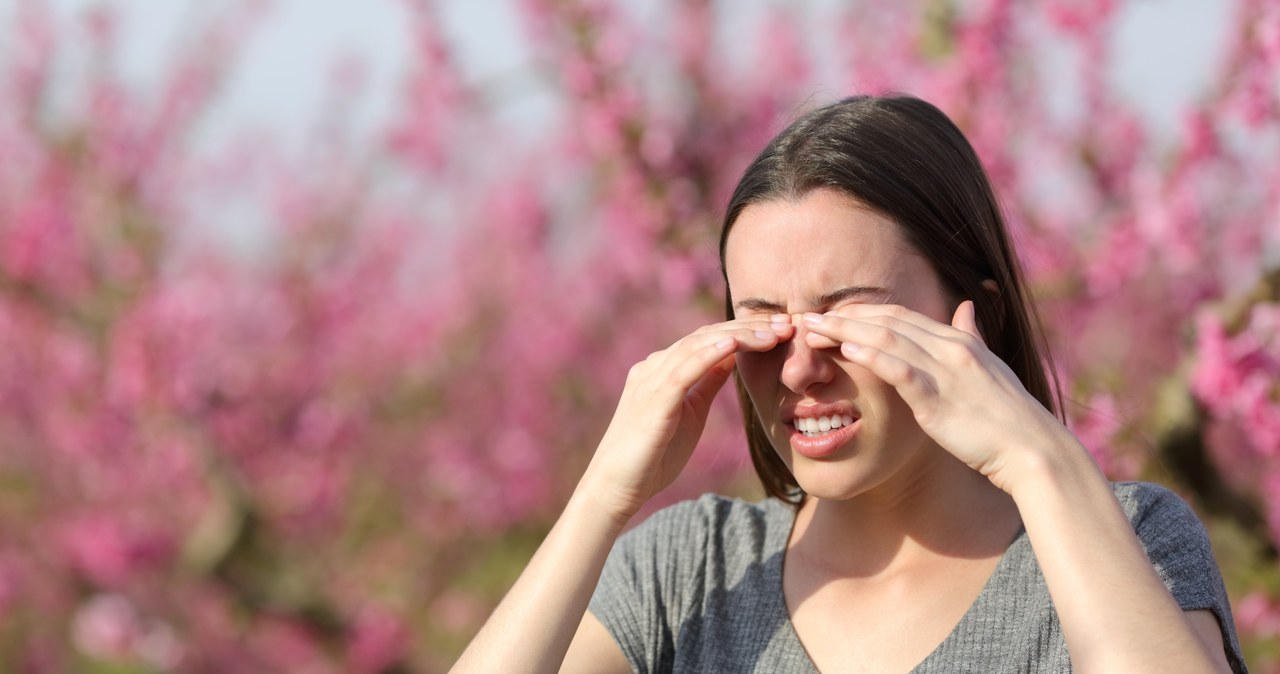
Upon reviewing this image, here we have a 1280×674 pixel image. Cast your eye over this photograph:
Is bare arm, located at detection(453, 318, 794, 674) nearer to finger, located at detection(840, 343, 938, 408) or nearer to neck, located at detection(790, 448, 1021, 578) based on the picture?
finger, located at detection(840, 343, 938, 408)

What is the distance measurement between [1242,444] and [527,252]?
3537 millimetres

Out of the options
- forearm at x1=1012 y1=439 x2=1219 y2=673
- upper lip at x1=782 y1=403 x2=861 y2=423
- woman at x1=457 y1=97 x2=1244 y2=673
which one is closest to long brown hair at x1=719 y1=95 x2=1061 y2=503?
woman at x1=457 y1=97 x2=1244 y2=673

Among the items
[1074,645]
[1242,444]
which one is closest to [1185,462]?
[1242,444]

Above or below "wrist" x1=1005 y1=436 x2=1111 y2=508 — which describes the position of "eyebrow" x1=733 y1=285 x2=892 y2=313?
above

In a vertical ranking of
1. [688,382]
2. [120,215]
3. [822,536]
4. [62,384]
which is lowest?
[822,536]

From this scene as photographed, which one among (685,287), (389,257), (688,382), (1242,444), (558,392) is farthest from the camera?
(389,257)

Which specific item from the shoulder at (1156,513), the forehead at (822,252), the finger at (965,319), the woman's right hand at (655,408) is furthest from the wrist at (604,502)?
the shoulder at (1156,513)

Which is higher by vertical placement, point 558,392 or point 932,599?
point 558,392

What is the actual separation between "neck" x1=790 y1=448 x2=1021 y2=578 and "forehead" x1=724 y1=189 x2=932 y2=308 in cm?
27

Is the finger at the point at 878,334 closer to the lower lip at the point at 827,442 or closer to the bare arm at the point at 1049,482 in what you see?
the bare arm at the point at 1049,482

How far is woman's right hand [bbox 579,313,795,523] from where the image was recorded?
1.46 m

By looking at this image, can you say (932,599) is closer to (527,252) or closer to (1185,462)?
(1185,462)

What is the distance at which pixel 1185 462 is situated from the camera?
276 centimetres

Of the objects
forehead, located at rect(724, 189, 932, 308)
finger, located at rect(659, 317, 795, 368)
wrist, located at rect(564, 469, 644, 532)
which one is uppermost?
forehead, located at rect(724, 189, 932, 308)
